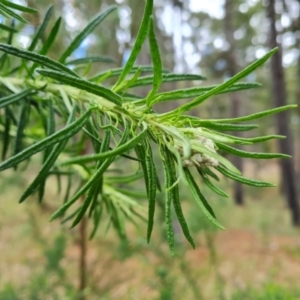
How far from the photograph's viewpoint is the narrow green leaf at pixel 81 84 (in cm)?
39

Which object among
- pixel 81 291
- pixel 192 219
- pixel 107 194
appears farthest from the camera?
pixel 192 219

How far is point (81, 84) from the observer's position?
1.33ft

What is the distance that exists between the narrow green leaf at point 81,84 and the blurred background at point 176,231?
12.3 inches

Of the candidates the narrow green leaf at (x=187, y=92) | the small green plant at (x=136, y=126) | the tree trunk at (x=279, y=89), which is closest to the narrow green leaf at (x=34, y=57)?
the small green plant at (x=136, y=126)

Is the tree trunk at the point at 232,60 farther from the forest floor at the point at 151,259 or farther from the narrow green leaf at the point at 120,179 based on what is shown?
the narrow green leaf at the point at 120,179

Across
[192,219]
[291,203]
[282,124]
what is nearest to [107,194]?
[192,219]

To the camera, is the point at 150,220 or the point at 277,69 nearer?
the point at 150,220

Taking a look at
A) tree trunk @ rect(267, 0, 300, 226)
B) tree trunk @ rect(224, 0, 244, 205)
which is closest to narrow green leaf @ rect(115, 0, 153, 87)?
tree trunk @ rect(267, 0, 300, 226)

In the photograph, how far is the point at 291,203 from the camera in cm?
794

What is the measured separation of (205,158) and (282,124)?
7106 millimetres

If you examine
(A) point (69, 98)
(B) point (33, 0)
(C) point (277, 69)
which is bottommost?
(A) point (69, 98)

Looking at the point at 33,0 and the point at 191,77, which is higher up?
the point at 33,0

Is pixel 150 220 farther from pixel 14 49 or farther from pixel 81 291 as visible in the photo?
pixel 81 291

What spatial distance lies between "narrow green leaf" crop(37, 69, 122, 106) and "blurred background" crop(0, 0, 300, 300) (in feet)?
1.03
